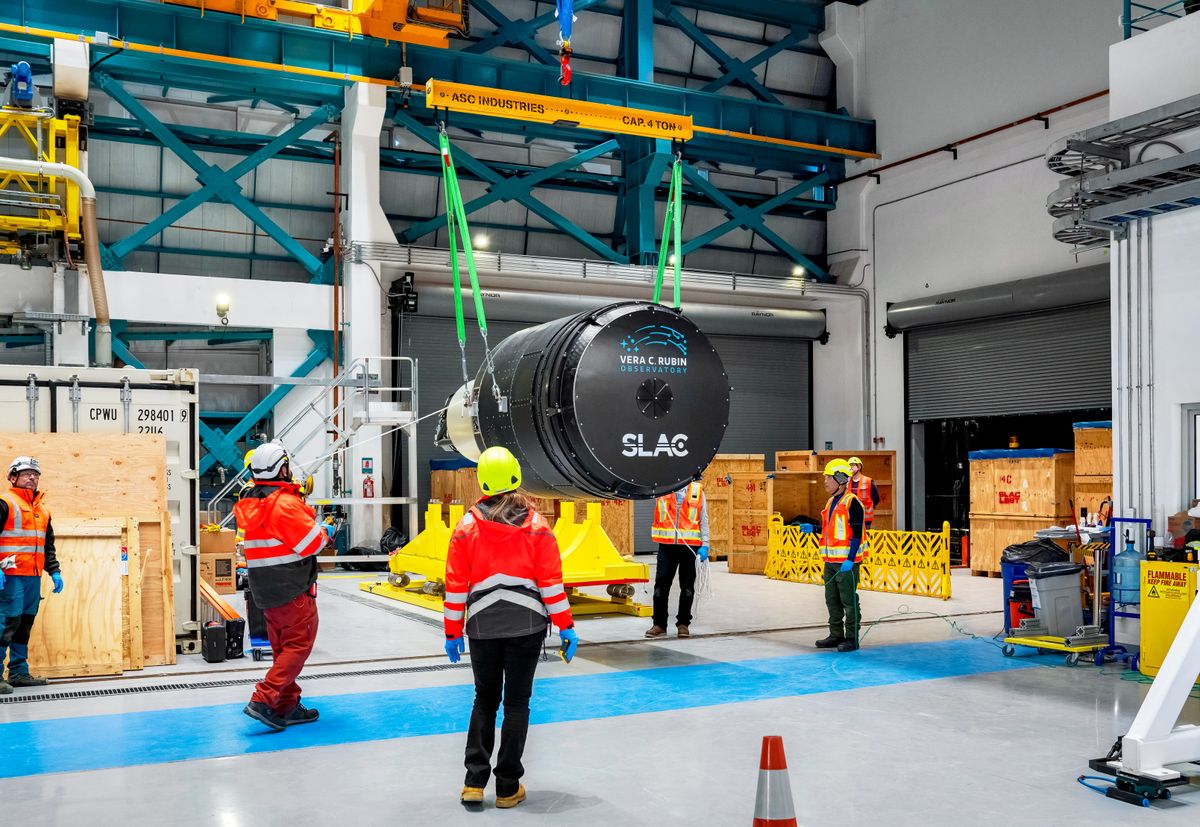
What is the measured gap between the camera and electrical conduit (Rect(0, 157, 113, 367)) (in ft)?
47.6

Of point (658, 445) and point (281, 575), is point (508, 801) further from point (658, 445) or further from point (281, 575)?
point (281, 575)

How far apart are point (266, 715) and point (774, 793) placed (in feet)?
13.0

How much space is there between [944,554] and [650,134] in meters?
8.87

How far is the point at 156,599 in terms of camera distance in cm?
919

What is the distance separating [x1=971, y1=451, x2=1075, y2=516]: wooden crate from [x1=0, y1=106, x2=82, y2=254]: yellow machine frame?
14929 millimetres

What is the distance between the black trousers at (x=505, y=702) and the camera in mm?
5215

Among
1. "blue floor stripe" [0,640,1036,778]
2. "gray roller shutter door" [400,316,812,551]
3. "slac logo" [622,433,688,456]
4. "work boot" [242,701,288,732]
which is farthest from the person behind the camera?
"gray roller shutter door" [400,316,812,551]

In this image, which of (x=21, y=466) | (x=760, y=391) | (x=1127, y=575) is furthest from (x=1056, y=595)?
(x=760, y=391)

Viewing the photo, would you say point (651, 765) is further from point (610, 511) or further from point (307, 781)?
point (610, 511)

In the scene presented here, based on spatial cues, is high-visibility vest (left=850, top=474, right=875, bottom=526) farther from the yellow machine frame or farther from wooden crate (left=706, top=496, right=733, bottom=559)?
the yellow machine frame

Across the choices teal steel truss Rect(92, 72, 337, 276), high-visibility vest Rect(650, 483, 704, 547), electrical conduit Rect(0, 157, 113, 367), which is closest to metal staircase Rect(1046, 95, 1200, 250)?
high-visibility vest Rect(650, 483, 704, 547)

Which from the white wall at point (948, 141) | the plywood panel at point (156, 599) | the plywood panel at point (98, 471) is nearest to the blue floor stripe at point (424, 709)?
the plywood panel at point (156, 599)

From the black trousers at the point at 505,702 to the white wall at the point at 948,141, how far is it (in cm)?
1620

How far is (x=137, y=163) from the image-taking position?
1931 cm
